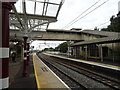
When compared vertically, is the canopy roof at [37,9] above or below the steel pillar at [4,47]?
above

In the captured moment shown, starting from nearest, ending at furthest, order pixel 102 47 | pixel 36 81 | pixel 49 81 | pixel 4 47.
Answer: pixel 4 47
pixel 36 81
pixel 49 81
pixel 102 47

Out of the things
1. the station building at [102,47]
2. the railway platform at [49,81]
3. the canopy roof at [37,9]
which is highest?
the canopy roof at [37,9]

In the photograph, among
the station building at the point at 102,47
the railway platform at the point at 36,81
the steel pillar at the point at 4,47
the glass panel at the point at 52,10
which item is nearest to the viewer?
the steel pillar at the point at 4,47

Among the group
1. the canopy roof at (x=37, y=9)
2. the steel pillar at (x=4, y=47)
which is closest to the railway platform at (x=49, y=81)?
the canopy roof at (x=37, y=9)

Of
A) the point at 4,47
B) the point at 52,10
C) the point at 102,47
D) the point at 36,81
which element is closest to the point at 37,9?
the point at 52,10

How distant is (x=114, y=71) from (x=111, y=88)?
3.57m

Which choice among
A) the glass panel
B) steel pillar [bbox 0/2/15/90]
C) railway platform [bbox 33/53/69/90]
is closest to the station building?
the glass panel

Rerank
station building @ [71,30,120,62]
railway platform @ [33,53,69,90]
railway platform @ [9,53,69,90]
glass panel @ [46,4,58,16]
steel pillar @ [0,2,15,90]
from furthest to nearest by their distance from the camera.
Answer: station building @ [71,30,120,62] < glass panel @ [46,4,58,16] < railway platform @ [33,53,69,90] < railway platform @ [9,53,69,90] < steel pillar @ [0,2,15,90]

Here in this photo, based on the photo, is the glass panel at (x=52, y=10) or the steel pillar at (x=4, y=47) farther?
the glass panel at (x=52, y=10)

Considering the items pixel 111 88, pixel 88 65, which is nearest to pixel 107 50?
pixel 88 65

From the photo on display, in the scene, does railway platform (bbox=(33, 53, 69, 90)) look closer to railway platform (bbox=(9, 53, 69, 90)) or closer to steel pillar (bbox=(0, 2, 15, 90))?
railway platform (bbox=(9, 53, 69, 90))

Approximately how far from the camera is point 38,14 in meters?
8.95

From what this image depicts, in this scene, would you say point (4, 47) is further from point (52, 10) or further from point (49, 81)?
point (52, 10)

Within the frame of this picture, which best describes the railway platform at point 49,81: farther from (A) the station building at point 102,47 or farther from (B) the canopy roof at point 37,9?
(A) the station building at point 102,47
